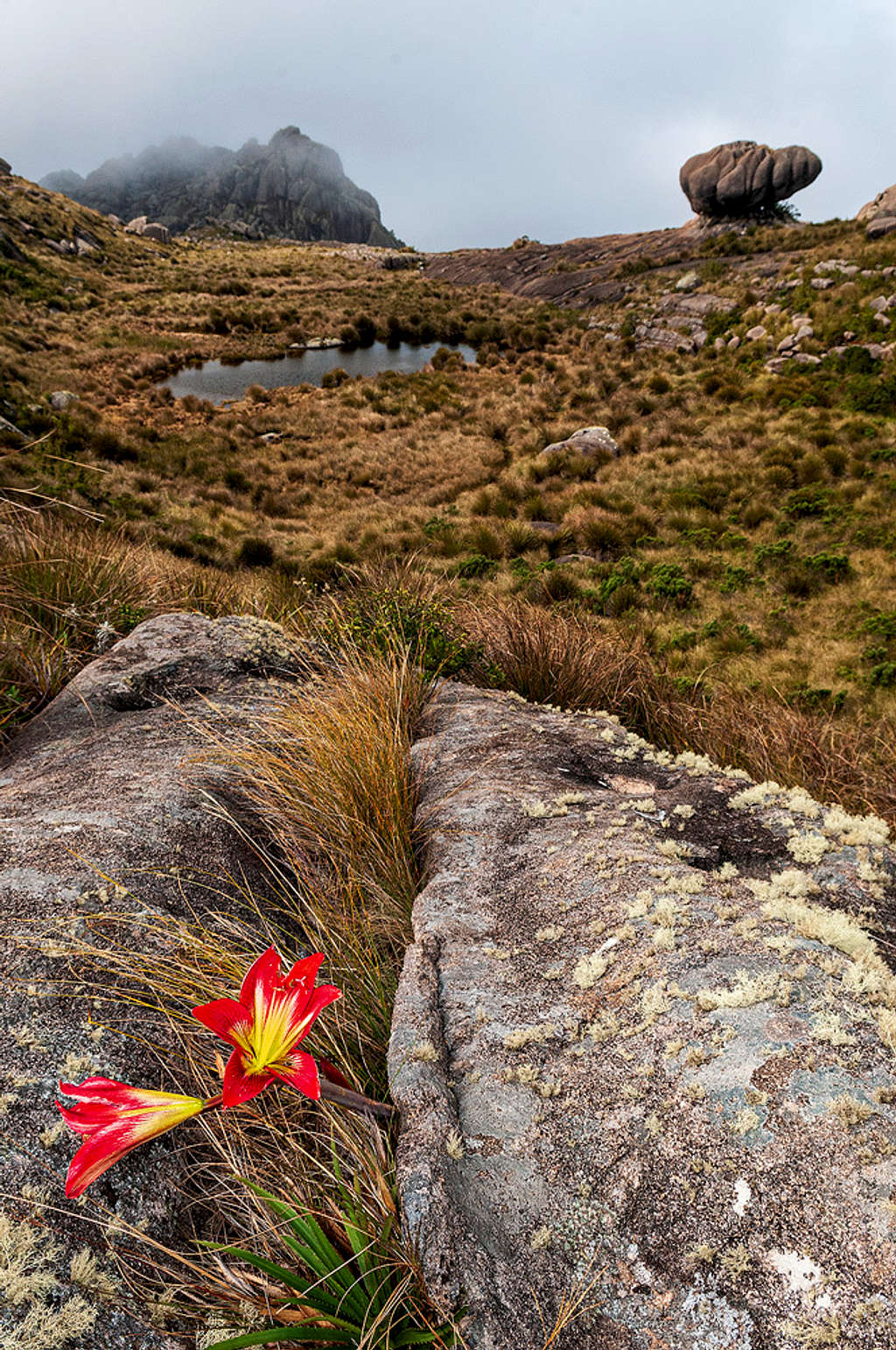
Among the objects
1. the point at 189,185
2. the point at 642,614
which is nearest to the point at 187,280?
the point at 642,614

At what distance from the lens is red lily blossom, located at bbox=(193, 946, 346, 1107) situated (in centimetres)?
82

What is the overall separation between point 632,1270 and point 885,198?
3264cm

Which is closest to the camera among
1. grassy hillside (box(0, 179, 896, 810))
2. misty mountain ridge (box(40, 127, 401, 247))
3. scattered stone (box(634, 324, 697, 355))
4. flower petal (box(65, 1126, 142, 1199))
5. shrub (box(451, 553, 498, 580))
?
flower petal (box(65, 1126, 142, 1199))

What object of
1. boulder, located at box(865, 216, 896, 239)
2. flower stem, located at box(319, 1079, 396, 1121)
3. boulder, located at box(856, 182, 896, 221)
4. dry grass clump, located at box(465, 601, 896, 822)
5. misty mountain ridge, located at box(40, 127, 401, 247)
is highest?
misty mountain ridge, located at box(40, 127, 401, 247)

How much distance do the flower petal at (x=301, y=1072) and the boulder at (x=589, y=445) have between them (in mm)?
14401

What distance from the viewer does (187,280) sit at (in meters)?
46.9

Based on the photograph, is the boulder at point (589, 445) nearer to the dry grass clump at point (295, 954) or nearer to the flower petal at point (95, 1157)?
the dry grass clump at point (295, 954)

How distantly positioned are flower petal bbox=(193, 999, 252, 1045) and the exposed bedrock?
42cm

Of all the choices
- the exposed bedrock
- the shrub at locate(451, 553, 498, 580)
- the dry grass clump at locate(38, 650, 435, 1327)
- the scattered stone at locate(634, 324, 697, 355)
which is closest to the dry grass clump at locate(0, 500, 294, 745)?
the dry grass clump at locate(38, 650, 435, 1327)

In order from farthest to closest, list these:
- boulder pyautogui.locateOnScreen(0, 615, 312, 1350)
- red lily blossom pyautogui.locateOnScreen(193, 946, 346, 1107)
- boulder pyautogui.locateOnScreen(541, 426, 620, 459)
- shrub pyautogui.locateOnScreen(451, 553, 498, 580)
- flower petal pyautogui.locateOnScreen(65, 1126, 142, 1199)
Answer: boulder pyautogui.locateOnScreen(541, 426, 620, 459) → shrub pyautogui.locateOnScreen(451, 553, 498, 580) → boulder pyautogui.locateOnScreen(0, 615, 312, 1350) → red lily blossom pyautogui.locateOnScreen(193, 946, 346, 1107) → flower petal pyautogui.locateOnScreen(65, 1126, 142, 1199)

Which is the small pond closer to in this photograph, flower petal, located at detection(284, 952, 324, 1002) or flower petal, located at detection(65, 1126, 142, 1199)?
flower petal, located at detection(284, 952, 324, 1002)

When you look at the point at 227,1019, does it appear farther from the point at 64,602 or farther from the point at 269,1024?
the point at 64,602

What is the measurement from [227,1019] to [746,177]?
45950 millimetres

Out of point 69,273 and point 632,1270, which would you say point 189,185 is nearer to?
point 69,273
